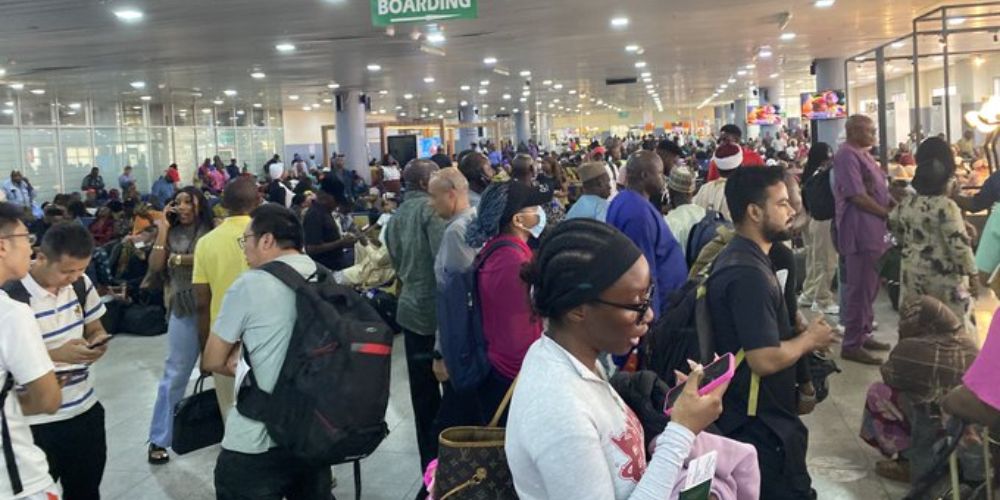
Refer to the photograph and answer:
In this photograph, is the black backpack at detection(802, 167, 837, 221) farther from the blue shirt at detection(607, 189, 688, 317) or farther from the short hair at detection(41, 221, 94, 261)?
the short hair at detection(41, 221, 94, 261)

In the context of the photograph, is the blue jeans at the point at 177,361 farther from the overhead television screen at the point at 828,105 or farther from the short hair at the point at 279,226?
the overhead television screen at the point at 828,105

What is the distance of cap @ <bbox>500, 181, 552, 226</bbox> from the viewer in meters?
3.71

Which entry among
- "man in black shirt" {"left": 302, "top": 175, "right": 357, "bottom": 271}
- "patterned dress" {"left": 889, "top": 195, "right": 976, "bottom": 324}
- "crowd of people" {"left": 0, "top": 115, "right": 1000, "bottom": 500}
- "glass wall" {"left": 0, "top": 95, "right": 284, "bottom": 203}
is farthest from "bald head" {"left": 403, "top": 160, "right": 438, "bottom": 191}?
"glass wall" {"left": 0, "top": 95, "right": 284, "bottom": 203}

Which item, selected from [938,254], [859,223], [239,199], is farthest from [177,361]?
[859,223]

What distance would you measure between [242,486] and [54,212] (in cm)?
1031

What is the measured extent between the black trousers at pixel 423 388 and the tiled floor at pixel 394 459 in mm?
307

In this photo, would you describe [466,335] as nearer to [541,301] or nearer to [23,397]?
[23,397]

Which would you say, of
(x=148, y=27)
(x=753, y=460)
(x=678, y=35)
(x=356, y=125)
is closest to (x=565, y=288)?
(x=753, y=460)

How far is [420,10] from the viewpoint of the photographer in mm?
9680

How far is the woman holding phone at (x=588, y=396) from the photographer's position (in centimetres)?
168

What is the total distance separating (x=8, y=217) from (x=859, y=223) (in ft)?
20.6

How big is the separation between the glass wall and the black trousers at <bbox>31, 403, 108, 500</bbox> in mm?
25837

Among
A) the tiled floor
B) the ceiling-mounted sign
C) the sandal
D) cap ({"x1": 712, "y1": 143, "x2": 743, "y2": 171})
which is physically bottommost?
the tiled floor

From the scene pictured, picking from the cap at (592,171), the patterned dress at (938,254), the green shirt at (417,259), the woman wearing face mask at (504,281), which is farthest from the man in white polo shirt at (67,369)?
the patterned dress at (938,254)
